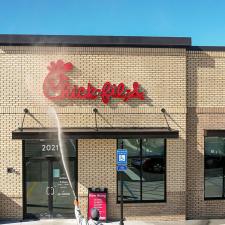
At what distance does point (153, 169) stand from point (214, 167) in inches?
102

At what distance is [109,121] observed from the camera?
13680 millimetres

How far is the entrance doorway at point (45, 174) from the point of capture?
1369 centimetres

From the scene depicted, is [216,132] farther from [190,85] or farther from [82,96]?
[82,96]

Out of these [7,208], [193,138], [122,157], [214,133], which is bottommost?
Answer: [7,208]

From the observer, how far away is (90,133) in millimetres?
12484

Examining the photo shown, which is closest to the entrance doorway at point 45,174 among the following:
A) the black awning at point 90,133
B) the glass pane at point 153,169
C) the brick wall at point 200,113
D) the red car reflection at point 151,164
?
the black awning at point 90,133

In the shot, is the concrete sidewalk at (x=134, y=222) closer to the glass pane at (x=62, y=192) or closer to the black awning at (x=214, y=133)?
the glass pane at (x=62, y=192)

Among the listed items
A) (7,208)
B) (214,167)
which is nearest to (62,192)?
(7,208)

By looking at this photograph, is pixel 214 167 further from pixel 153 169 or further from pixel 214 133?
pixel 153 169

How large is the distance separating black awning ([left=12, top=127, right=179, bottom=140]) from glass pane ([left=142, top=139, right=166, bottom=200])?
1.08m

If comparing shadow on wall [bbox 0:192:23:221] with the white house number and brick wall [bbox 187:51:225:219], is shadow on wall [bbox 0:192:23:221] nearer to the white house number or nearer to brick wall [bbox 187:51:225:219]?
the white house number

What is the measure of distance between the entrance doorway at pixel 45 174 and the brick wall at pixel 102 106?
1.18 ft

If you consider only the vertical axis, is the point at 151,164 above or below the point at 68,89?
below

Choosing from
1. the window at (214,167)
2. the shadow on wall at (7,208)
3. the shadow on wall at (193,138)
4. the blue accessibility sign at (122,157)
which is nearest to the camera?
the blue accessibility sign at (122,157)
